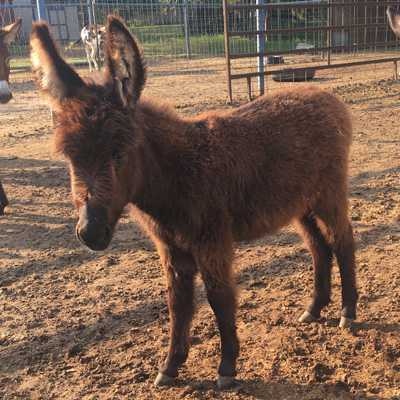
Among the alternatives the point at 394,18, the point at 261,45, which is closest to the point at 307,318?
Result: the point at 394,18

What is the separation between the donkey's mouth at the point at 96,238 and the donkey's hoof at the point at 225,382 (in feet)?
3.94

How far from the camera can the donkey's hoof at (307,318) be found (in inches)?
138

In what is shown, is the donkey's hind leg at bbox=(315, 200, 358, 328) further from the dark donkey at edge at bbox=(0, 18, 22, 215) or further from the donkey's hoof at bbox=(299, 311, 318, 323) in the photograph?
the dark donkey at edge at bbox=(0, 18, 22, 215)

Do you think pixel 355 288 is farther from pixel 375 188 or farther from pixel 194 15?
pixel 194 15

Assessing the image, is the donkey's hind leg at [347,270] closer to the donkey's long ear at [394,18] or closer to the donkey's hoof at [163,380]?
the donkey's hoof at [163,380]

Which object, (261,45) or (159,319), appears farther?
(261,45)

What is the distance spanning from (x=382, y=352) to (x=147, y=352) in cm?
156

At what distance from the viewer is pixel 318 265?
3.60m

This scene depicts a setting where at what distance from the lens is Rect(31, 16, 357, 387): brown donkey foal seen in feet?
7.43

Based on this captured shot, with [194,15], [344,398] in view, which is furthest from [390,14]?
[194,15]

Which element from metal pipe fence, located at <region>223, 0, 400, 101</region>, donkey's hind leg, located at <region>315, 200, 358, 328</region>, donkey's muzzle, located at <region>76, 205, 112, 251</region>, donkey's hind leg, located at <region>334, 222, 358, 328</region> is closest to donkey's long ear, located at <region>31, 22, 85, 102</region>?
donkey's muzzle, located at <region>76, 205, 112, 251</region>

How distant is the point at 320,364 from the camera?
3025 millimetres

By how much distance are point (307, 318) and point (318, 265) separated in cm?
40

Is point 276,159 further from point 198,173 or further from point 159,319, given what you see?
point 159,319
